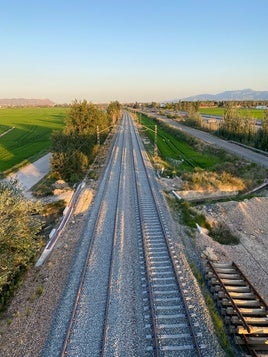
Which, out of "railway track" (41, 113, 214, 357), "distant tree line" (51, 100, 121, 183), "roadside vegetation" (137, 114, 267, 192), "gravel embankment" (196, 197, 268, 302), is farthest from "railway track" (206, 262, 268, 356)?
"distant tree line" (51, 100, 121, 183)

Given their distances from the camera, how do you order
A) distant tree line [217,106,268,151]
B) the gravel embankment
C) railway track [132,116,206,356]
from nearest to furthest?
railway track [132,116,206,356], the gravel embankment, distant tree line [217,106,268,151]

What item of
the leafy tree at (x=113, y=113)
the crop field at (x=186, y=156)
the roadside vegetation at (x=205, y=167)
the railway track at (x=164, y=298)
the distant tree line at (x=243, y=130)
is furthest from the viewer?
the leafy tree at (x=113, y=113)

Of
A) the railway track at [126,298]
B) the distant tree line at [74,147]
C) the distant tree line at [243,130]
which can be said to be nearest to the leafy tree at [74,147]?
the distant tree line at [74,147]

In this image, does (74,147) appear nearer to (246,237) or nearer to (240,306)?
(246,237)

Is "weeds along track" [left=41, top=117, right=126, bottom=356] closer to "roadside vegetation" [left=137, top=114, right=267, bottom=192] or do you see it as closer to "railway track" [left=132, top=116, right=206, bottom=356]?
"railway track" [left=132, top=116, right=206, bottom=356]

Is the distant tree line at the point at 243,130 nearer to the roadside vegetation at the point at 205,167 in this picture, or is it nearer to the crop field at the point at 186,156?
the roadside vegetation at the point at 205,167
